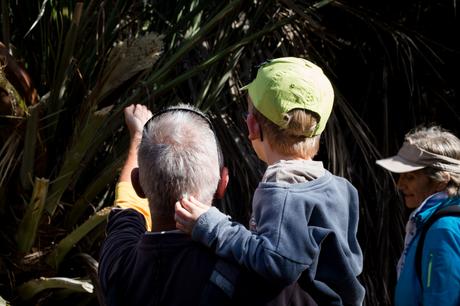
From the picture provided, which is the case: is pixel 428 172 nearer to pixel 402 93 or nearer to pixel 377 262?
pixel 377 262

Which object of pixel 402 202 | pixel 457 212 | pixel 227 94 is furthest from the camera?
pixel 402 202

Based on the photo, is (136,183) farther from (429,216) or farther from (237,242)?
(429,216)

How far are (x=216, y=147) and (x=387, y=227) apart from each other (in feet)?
11.4

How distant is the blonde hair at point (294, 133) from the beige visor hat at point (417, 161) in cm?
132

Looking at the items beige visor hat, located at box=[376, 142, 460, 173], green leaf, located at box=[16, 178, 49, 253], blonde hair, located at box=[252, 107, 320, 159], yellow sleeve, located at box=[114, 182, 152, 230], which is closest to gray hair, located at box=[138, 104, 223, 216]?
blonde hair, located at box=[252, 107, 320, 159]

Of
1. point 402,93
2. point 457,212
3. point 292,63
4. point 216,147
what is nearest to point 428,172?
point 457,212

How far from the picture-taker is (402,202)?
5461 millimetres

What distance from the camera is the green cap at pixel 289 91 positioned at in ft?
7.51

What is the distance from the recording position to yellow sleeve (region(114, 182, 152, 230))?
2.45 metres

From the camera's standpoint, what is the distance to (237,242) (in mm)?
2037

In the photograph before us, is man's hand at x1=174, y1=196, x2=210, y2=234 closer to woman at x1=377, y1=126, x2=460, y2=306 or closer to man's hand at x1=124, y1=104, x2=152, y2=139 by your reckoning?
man's hand at x1=124, y1=104, x2=152, y2=139

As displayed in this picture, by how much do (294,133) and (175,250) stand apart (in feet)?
1.59

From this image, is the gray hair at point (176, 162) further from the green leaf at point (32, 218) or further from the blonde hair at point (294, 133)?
the green leaf at point (32, 218)

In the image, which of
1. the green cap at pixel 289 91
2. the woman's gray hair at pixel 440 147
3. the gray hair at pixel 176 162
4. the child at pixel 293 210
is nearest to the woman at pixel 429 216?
the woman's gray hair at pixel 440 147
